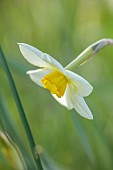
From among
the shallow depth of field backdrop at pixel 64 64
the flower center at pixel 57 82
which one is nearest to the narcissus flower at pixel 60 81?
the flower center at pixel 57 82

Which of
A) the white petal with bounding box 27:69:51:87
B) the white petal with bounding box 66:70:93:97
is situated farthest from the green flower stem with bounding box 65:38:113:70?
the white petal with bounding box 27:69:51:87

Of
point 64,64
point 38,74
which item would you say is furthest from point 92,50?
point 64,64

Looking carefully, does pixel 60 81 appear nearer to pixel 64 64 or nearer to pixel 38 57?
pixel 38 57

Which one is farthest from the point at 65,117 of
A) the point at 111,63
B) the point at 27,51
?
the point at 27,51

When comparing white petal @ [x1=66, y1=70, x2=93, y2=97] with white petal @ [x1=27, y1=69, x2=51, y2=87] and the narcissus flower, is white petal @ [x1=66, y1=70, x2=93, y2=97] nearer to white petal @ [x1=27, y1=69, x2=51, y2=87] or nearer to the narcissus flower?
the narcissus flower

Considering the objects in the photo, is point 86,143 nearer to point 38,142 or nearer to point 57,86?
point 57,86
